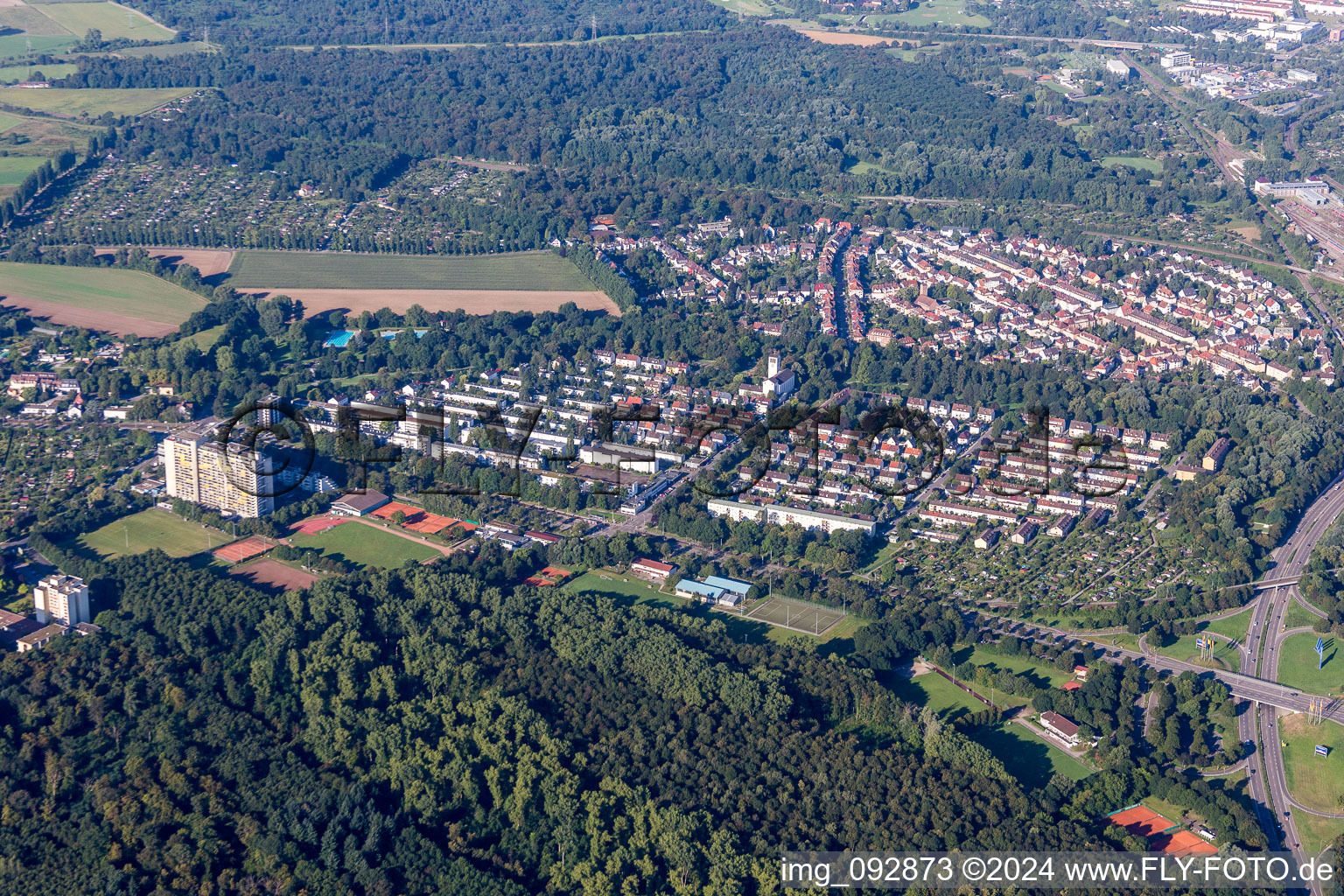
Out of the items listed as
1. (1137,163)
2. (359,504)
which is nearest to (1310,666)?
(359,504)

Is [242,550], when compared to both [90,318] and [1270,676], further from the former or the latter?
[1270,676]

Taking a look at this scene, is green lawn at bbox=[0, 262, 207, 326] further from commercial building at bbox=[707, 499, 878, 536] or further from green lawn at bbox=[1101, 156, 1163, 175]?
green lawn at bbox=[1101, 156, 1163, 175]

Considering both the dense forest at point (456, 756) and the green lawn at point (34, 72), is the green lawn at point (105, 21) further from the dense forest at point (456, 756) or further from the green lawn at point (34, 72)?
the dense forest at point (456, 756)

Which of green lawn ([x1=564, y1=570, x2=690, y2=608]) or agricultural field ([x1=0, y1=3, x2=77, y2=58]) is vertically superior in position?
agricultural field ([x1=0, y1=3, x2=77, y2=58])

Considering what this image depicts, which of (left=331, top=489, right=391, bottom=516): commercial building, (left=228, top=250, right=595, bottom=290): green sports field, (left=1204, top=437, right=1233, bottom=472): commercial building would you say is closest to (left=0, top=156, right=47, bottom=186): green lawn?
(left=228, top=250, right=595, bottom=290): green sports field

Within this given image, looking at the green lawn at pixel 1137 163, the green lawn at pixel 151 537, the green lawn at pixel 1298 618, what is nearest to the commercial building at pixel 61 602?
the green lawn at pixel 151 537

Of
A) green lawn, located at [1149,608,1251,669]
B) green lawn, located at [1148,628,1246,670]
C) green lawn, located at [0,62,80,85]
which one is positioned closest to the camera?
green lawn, located at [1148,628,1246,670]
